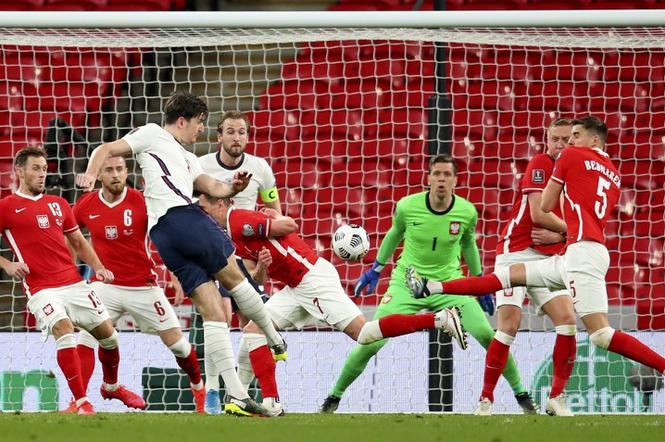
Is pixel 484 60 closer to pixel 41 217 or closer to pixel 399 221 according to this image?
pixel 399 221

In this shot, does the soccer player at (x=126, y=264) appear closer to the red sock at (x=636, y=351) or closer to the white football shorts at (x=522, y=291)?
the white football shorts at (x=522, y=291)

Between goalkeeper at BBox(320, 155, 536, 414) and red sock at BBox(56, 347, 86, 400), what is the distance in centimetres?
187

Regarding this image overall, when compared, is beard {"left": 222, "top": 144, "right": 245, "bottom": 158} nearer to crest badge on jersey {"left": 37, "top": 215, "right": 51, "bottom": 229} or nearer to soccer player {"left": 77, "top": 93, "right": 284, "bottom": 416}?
crest badge on jersey {"left": 37, "top": 215, "right": 51, "bottom": 229}

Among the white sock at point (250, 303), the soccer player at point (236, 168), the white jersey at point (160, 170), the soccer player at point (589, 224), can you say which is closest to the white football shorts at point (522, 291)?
the soccer player at point (589, 224)

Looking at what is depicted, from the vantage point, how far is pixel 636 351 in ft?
23.8

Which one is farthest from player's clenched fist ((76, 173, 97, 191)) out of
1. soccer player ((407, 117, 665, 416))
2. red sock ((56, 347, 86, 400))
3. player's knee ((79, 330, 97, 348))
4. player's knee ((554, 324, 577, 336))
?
player's knee ((554, 324, 577, 336))

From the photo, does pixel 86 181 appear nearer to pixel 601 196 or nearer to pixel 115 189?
pixel 115 189

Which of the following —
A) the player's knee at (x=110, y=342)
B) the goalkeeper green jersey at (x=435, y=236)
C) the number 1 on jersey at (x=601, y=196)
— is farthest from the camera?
the goalkeeper green jersey at (x=435, y=236)

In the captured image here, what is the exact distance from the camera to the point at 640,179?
36.2 ft

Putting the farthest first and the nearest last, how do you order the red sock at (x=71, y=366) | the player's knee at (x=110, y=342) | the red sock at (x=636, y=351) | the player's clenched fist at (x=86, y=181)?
the player's knee at (x=110, y=342) → the red sock at (x=71, y=366) → the red sock at (x=636, y=351) → the player's clenched fist at (x=86, y=181)

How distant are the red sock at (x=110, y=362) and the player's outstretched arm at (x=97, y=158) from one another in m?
2.15

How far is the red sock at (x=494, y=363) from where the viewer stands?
324 inches

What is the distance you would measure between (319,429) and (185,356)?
8.30ft

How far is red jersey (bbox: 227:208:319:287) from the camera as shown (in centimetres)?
788
